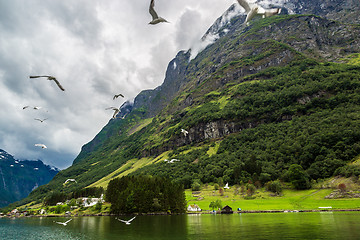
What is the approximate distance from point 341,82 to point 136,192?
206281 millimetres

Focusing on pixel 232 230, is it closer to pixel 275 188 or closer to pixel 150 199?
pixel 150 199

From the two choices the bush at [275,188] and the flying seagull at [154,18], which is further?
the bush at [275,188]

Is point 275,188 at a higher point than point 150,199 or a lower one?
higher

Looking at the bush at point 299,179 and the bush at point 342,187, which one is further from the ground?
the bush at point 299,179

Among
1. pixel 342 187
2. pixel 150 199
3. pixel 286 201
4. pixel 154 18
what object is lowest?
pixel 286 201

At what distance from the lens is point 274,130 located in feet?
604

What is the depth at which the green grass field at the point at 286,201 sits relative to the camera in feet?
241

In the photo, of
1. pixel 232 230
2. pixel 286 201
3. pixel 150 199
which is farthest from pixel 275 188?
pixel 232 230

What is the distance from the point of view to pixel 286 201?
287ft

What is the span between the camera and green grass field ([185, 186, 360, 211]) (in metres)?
73.3

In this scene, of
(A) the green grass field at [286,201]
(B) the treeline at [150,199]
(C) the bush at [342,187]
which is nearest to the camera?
(A) the green grass field at [286,201]

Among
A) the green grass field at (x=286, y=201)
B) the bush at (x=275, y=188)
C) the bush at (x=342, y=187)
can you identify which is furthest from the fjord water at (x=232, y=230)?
the bush at (x=275, y=188)

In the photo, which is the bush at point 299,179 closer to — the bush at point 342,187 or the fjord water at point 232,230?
the bush at point 342,187

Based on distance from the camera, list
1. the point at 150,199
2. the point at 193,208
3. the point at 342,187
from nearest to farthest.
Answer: the point at 342,187
the point at 150,199
the point at 193,208
